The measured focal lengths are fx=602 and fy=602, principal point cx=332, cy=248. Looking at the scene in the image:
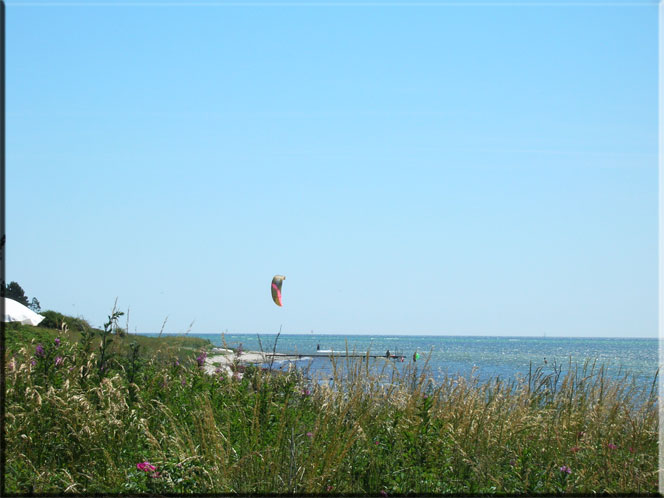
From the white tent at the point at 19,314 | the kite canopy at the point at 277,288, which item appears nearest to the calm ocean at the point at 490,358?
the kite canopy at the point at 277,288

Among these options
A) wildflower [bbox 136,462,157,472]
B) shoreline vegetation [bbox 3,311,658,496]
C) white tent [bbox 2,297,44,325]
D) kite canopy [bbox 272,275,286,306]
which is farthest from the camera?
white tent [bbox 2,297,44,325]

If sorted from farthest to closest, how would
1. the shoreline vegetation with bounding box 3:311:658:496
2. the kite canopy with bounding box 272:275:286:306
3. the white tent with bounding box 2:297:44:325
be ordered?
1. the white tent with bounding box 2:297:44:325
2. the kite canopy with bounding box 272:275:286:306
3. the shoreline vegetation with bounding box 3:311:658:496

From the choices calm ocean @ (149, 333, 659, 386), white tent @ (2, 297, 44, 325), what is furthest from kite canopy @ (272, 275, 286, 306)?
white tent @ (2, 297, 44, 325)

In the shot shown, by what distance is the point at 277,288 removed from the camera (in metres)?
5.57

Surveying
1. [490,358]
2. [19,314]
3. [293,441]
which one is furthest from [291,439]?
[490,358]

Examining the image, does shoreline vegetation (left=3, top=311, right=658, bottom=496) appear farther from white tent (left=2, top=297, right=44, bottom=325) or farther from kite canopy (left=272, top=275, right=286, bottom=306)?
white tent (left=2, top=297, right=44, bottom=325)

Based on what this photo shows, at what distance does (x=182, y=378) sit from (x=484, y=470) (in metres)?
2.79

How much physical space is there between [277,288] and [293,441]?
2390mm

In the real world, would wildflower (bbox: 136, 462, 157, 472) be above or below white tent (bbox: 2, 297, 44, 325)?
below

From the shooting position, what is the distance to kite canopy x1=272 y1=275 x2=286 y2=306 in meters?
5.35

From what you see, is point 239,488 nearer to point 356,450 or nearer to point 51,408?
point 356,450

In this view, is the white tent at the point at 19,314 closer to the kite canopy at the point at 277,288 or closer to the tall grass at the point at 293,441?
the tall grass at the point at 293,441

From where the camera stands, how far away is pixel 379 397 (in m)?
4.62

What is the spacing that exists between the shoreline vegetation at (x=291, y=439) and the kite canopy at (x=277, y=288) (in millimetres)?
764
